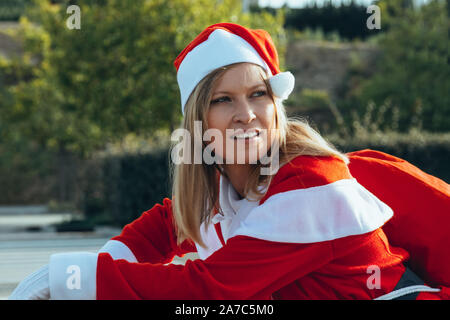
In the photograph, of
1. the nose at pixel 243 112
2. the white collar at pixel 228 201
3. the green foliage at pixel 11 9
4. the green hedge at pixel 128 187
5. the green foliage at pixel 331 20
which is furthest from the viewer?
the green foliage at pixel 11 9

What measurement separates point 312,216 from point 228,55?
68 centimetres

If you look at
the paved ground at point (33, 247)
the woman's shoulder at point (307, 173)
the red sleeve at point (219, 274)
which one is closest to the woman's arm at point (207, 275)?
the red sleeve at point (219, 274)

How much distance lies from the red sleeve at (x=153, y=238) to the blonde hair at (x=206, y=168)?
0.47 ft

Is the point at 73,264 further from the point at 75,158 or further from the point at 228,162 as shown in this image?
the point at 75,158

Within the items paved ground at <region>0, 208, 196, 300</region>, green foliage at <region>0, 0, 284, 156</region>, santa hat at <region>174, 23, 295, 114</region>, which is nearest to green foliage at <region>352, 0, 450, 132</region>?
green foliage at <region>0, 0, 284, 156</region>

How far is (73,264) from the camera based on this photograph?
2023 millimetres

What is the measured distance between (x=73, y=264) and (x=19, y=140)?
88.7 feet

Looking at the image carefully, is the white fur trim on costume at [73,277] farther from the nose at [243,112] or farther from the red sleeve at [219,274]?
the nose at [243,112]

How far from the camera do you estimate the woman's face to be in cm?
227

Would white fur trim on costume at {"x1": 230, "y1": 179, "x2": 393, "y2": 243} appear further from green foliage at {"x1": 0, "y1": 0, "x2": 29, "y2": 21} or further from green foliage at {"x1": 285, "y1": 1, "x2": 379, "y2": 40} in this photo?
green foliage at {"x1": 0, "y1": 0, "x2": 29, "y2": 21}

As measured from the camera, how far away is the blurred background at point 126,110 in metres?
11.5

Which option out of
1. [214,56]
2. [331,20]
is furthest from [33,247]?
[331,20]

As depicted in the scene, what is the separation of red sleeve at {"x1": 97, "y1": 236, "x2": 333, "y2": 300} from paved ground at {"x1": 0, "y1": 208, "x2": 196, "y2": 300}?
14.7ft

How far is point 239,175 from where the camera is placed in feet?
8.04
